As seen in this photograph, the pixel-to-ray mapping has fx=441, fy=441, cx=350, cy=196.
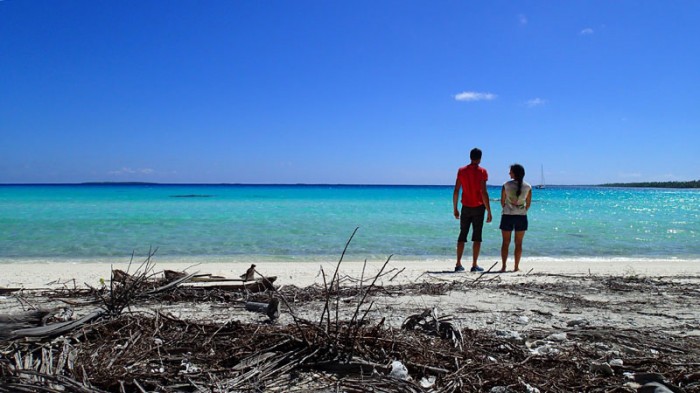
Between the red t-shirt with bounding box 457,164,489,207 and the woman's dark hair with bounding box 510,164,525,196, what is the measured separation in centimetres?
43

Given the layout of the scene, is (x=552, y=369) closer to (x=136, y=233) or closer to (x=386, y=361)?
(x=386, y=361)

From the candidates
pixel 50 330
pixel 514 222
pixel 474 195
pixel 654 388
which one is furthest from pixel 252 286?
pixel 514 222

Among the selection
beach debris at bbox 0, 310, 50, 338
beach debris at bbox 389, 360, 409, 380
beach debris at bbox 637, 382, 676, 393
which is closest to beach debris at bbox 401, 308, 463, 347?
beach debris at bbox 389, 360, 409, 380

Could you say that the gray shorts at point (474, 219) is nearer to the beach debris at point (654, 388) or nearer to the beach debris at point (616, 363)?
the beach debris at point (616, 363)

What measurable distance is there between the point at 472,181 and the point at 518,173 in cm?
71

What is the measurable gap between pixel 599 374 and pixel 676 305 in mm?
2824

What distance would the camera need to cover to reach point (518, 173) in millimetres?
6996

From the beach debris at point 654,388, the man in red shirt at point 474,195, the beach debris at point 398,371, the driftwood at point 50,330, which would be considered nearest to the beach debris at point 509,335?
the beach debris at point 654,388

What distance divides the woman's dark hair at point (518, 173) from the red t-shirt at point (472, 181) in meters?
0.43

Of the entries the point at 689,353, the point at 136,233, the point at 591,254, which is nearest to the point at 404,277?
the point at 689,353

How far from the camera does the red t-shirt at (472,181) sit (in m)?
7.14

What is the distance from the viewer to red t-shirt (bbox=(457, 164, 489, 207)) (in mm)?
7137

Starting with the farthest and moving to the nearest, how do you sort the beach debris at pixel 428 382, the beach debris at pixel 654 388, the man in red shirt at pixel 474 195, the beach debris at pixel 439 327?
the man in red shirt at pixel 474 195
the beach debris at pixel 439 327
the beach debris at pixel 428 382
the beach debris at pixel 654 388

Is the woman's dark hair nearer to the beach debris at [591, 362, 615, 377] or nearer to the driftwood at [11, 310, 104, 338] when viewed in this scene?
the beach debris at [591, 362, 615, 377]
